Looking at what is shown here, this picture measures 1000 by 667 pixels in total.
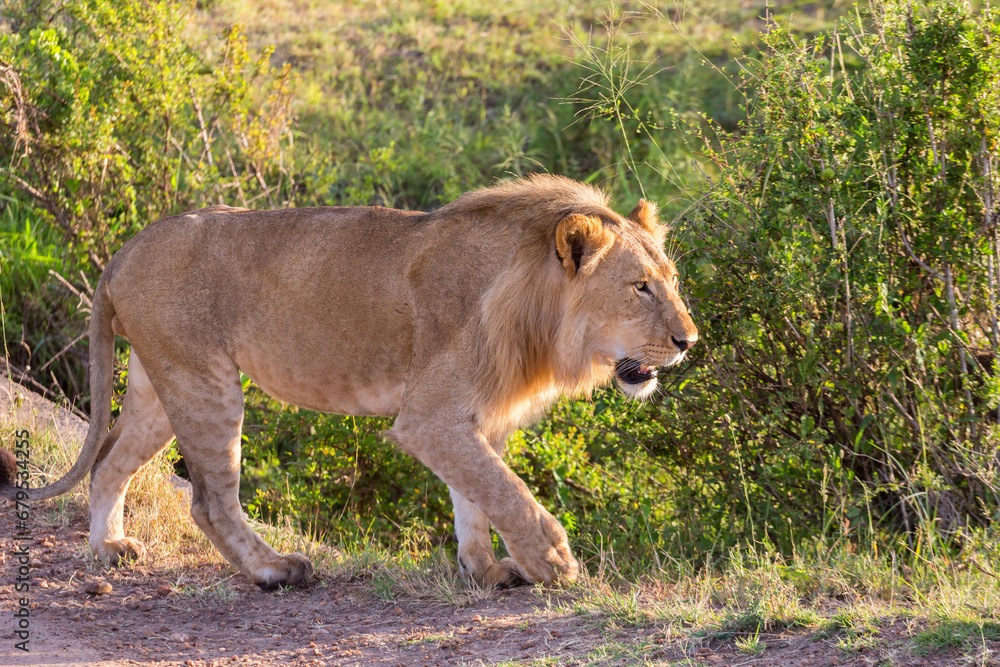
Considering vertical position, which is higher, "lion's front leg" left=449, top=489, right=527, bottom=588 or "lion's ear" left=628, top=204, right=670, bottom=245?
"lion's ear" left=628, top=204, right=670, bottom=245

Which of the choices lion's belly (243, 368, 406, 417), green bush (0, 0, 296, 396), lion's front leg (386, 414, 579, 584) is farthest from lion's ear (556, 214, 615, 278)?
green bush (0, 0, 296, 396)

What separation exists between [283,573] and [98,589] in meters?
0.68

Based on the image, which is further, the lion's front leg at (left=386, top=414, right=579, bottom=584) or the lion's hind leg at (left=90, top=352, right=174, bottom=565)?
the lion's hind leg at (left=90, top=352, right=174, bottom=565)

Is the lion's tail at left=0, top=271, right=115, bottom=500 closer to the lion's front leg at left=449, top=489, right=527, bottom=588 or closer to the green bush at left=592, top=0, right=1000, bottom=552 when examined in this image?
the lion's front leg at left=449, top=489, right=527, bottom=588

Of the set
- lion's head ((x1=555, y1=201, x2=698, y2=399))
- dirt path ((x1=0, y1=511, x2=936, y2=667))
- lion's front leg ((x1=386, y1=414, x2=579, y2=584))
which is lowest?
dirt path ((x1=0, y1=511, x2=936, y2=667))

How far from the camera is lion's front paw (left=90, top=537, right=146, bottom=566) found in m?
4.15

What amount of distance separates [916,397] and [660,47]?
722 centimetres

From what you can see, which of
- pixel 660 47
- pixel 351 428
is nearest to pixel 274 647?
pixel 351 428

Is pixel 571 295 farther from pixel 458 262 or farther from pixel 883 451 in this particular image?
pixel 883 451

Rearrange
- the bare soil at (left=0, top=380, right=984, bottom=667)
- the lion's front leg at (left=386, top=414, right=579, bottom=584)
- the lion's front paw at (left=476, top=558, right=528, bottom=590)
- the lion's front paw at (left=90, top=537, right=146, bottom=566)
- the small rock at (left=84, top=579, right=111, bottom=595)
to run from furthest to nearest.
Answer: the lion's front paw at (left=90, top=537, right=146, bottom=566)
the small rock at (left=84, top=579, right=111, bottom=595)
the lion's front paw at (left=476, top=558, right=528, bottom=590)
the lion's front leg at (left=386, top=414, right=579, bottom=584)
the bare soil at (left=0, top=380, right=984, bottom=667)

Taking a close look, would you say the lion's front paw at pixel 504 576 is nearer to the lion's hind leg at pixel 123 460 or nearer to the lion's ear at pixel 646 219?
the lion's ear at pixel 646 219

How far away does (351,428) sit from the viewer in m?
5.43

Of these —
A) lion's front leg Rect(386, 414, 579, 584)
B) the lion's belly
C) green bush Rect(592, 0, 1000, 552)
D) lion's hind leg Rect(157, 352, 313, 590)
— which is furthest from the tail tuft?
green bush Rect(592, 0, 1000, 552)

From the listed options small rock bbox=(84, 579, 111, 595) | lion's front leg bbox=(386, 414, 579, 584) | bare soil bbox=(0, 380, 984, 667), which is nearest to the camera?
bare soil bbox=(0, 380, 984, 667)
